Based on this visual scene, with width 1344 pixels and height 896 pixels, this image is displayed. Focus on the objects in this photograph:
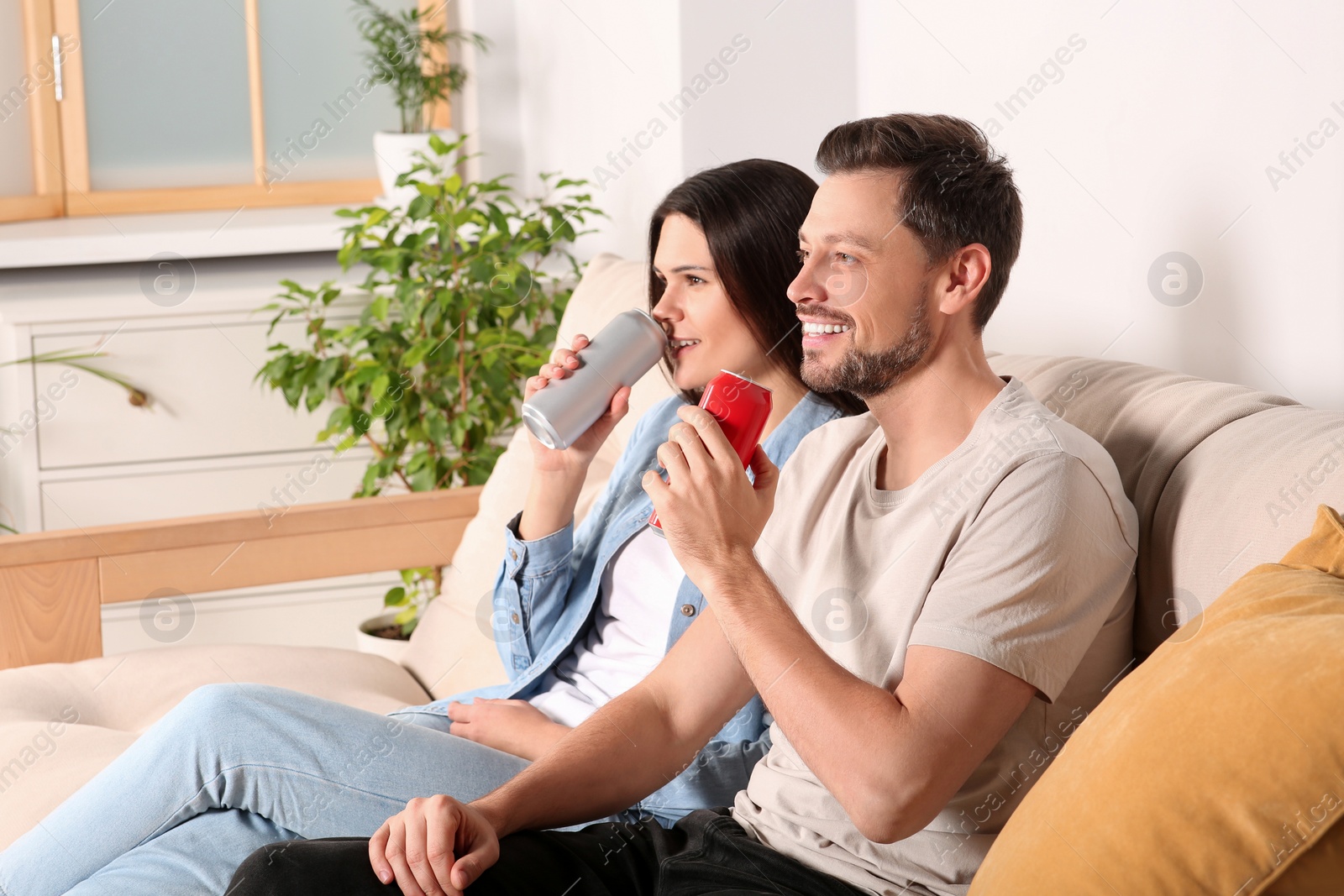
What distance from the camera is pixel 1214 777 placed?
1.97 feet

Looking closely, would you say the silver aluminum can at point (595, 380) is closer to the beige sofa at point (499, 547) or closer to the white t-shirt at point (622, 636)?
the white t-shirt at point (622, 636)

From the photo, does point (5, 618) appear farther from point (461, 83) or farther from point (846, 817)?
point (461, 83)

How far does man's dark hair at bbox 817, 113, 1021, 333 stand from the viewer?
993mm

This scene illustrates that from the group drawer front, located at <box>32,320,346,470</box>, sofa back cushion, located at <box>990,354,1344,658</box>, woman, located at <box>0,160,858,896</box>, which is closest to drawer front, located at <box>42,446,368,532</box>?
drawer front, located at <box>32,320,346,470</box>

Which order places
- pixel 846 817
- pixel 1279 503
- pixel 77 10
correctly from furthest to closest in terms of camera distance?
pixel 77 10 → pixel 846 817 → pixel 1279 503

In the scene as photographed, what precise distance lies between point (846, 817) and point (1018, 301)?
762mm

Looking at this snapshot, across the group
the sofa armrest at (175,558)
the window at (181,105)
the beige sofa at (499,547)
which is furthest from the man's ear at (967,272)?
the window at (181,105)

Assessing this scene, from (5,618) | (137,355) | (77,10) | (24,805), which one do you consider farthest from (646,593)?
(77,10)

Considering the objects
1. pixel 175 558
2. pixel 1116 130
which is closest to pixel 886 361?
pixel 1116 130

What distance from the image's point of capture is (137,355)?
2596mm

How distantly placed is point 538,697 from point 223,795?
1.33 feet

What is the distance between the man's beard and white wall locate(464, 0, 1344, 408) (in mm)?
330

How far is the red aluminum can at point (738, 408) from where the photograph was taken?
98cm

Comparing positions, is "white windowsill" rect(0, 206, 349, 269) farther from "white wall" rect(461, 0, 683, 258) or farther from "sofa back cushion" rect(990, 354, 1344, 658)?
"sofa back cushion" rect(990, 354, 1344, 658)
